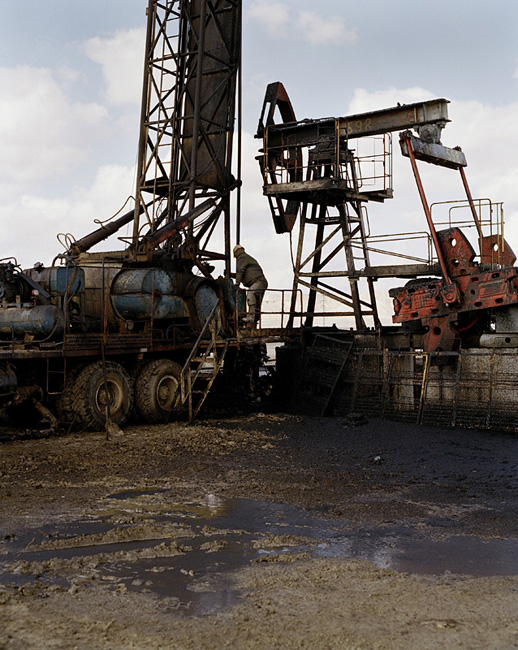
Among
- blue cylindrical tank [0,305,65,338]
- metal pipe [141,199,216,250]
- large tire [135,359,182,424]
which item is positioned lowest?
large tire [135,359,182,424]

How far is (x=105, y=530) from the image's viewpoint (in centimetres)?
625

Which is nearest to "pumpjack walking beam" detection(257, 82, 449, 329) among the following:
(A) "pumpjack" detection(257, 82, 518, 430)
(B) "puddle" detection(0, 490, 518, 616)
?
(A) "pumpjack" detection(257, 82, 518, 430)

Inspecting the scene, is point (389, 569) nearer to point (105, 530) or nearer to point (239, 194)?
point (105, 530)

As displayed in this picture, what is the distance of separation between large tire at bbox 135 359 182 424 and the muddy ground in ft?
9.93

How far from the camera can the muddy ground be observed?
4203mm

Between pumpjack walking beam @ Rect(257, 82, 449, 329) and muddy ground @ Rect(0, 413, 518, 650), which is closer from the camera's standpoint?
muddy ground @ Rect(0, 413, 518, 650)

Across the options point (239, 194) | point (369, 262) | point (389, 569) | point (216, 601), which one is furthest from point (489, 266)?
point (216, 601)

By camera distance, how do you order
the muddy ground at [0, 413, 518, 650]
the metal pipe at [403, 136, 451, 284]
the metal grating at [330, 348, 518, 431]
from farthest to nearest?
the metal pipe at [403, 136, 451, 284], the metal grating at [330, 348, 518, 431], the muddy ground at [0, 413, 518, 650]

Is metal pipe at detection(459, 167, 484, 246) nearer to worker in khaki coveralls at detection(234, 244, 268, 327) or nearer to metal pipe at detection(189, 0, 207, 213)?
worker in khaki coveralls at detection(234, 244, 268, 327)

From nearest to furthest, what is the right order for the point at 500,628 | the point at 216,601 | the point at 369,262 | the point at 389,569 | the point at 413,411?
the point at 500,628
the point at 216,601
the point at 389,569
the point at 413,411
the point at 369,262

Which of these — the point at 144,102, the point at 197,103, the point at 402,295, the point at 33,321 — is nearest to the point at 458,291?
the point at 402,295

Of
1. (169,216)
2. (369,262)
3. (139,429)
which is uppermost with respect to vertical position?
(169,216)

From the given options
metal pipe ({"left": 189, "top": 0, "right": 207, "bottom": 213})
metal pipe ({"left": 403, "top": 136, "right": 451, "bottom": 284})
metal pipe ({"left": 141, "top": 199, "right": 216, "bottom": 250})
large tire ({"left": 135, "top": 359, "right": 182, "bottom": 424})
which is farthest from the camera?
metal pipe ({"left": 189, "top": 0, "right": 207, "bottom": 213})

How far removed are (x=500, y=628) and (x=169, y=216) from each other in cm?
1523
